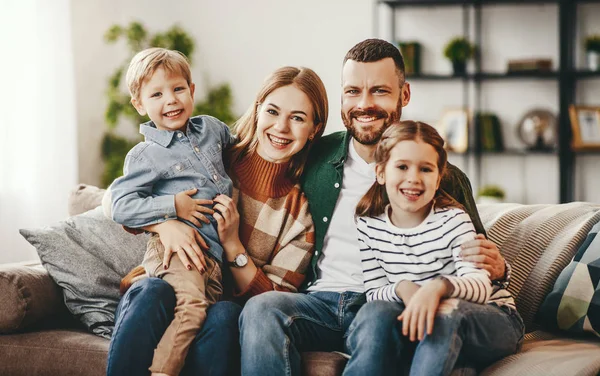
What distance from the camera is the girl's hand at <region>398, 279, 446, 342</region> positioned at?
1583 millimetres

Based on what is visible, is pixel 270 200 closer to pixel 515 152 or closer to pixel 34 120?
pixel 34 120

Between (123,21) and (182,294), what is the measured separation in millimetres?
3564

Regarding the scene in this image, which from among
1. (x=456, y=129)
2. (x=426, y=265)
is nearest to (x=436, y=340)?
(x=426, y=265)

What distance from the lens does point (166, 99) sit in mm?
1988

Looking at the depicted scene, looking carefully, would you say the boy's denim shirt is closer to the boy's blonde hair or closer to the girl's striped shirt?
the boy's blonde hair

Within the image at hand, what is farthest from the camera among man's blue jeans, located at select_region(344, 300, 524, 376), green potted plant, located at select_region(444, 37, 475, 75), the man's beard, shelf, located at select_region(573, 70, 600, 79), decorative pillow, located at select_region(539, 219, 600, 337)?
green potted plant, located at select_region(444, 37, 475, 75)

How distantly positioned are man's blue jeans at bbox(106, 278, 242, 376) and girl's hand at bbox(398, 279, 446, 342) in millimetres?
438

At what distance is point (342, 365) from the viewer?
1.81 meters

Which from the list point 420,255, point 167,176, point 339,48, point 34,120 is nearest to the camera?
point 420,255

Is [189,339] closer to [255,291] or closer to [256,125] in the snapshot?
[255,291]

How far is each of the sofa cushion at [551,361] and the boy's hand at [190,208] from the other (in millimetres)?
807

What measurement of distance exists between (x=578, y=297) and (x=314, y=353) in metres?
0.69

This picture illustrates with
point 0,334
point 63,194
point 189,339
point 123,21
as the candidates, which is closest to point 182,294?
point 189,339

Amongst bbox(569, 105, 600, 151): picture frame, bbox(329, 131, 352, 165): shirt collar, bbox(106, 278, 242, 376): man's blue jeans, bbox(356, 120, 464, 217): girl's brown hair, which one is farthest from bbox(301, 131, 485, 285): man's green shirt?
bbox(569, 105, 600, 151): picture frame
